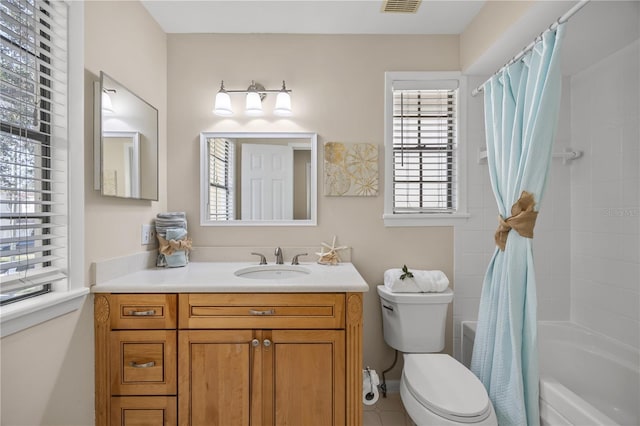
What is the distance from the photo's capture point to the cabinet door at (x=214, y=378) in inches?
58.9

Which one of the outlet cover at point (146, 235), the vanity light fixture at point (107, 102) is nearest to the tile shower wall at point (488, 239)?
the outlet cover at point (146, 235)

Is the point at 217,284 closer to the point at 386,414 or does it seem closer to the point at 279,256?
the point at 279,256

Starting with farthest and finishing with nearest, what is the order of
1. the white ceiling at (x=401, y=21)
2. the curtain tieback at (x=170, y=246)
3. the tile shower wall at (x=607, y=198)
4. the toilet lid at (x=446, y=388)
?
the curtain tieback at (x=170, y=246)
the tile shower wall at (x=607, y=198)
the white ceiling at (x=401, y=21)
the toilet lid at (x=446, y=388)

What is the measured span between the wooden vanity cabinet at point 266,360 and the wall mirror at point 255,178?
29.0 inches

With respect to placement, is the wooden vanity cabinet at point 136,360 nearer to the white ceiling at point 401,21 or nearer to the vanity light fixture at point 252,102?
→ the vanity light fixture at point 252,102

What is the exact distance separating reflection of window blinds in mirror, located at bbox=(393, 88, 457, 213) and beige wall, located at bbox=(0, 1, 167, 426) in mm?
1577

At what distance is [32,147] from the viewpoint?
1.23 m

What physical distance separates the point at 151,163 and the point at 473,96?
205cm

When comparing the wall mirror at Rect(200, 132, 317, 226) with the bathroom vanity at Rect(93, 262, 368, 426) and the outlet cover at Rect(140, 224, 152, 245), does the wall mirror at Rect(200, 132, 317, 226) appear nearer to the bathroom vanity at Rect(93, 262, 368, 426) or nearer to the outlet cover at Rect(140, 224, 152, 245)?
the outlet cover at Rect(140, 224, 152, 245)

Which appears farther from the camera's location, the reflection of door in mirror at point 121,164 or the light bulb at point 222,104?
the light bulb at point 222,104

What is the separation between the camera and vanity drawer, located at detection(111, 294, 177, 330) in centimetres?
149

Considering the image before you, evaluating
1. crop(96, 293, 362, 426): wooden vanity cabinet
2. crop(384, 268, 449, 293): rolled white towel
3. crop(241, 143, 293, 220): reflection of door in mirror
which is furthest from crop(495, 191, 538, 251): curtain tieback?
crop(241, 143, 293, 220): reflection of door in mirror

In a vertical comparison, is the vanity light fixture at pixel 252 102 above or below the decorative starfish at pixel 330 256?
above

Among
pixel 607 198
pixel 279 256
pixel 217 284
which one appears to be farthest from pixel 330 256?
pixel 607 198
